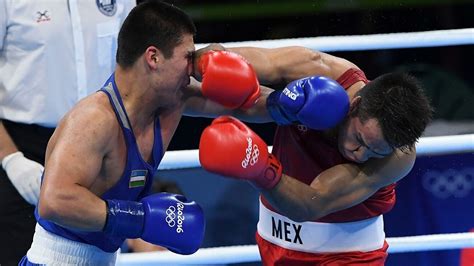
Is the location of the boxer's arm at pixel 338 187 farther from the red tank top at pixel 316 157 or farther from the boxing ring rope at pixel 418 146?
the boxing ring rope at pixel 418 146

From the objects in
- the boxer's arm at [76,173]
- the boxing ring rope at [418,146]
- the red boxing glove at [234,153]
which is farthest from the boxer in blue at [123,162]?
the boxing ring rope at [418,146]

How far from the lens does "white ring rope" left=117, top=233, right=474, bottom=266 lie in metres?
3.02

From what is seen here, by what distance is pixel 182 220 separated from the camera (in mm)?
2373

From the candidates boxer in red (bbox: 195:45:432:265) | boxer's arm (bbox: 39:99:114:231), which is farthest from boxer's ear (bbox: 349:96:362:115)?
boxer's arm (bbox: 39:99:114:231)

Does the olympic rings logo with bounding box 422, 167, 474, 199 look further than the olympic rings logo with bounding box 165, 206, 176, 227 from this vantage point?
Yes

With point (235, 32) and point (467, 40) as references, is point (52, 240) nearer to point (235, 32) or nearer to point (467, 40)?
point (467, 40)

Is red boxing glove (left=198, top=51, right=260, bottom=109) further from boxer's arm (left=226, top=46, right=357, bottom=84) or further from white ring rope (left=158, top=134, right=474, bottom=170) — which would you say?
white ring rope (left=158, top=134, right=474, bottom=170)

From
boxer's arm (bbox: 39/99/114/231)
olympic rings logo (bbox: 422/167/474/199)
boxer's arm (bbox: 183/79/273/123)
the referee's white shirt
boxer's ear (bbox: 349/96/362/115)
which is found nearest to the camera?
boxer's arm (bbox: 39/99/114/231)

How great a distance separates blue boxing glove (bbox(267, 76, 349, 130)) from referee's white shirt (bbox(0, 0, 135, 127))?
0.74 metres

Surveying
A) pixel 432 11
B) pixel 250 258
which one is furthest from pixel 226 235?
pixel 432 11

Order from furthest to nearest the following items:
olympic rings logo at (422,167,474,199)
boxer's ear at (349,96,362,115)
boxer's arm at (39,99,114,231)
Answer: olympic rings logo at (422,167,474,199) < boxer's ear at (349,96,362,115) < boxer's arm at (39,99,114,231)


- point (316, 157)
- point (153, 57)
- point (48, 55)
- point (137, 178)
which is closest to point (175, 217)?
point (137, 178)

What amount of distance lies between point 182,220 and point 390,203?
0.71 m

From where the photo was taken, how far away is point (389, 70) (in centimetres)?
428
